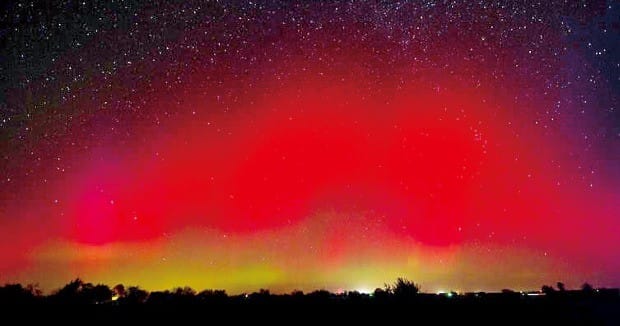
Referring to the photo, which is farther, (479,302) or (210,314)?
(479,302)

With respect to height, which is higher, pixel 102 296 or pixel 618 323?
pixel 102 296

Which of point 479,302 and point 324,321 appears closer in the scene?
point 324,321

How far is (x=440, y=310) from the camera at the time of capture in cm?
1808

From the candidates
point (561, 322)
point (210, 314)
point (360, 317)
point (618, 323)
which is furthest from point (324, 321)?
point (618, 323)

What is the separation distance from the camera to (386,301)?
800 inches

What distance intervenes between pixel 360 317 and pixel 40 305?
1252cm

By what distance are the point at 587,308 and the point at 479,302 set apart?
3.62 metres

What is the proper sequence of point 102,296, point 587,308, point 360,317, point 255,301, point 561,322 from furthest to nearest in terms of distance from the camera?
point 102,296 → point 255,301 → point 587,308 → point 360,317 → point 561,322

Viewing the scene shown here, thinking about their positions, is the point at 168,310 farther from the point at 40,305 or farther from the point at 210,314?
the point at 40,305

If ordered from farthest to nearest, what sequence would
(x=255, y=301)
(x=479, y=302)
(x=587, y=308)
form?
(x=255, y=301) → (x=479, y=302) → (x=587, y=308)

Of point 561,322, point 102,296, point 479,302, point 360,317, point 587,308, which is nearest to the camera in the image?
point 561,322

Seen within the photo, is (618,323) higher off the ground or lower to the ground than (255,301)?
→ lower

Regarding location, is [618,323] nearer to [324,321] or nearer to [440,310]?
[440,310]

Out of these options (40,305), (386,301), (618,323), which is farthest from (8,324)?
(618,323)
